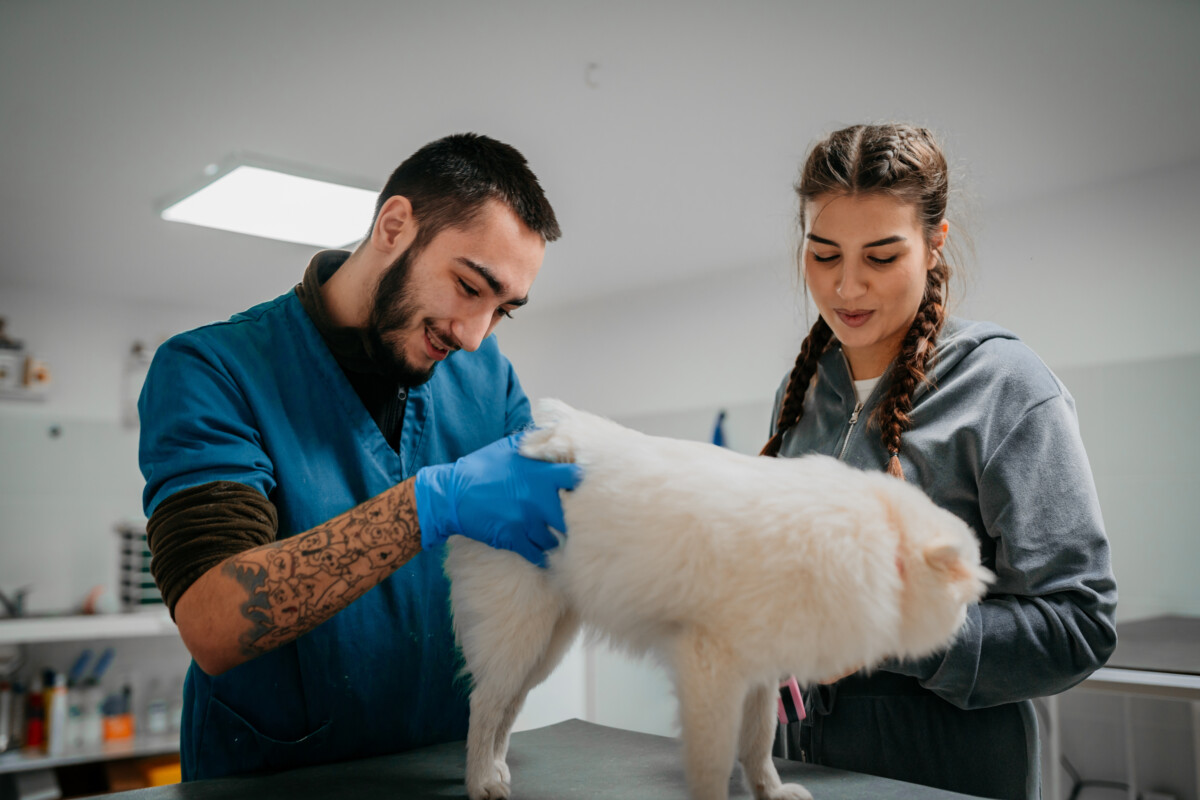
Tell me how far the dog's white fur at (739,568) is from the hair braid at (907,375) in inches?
11.2

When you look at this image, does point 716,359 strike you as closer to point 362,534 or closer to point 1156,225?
point 1156,225

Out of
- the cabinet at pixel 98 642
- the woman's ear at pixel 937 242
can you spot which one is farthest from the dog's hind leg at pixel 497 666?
the cabinet at pixel 98 642

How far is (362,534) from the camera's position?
1.08 meters

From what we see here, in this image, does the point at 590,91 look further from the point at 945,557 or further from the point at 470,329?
the point at 945,557

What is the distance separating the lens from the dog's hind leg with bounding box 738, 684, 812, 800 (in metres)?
1.08

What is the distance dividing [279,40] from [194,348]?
1.45 meters

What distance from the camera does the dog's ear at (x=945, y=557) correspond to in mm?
900

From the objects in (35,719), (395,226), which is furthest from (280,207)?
(35,719)

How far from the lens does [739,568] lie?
2.98 feet

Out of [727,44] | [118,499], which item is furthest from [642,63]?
[118,499]

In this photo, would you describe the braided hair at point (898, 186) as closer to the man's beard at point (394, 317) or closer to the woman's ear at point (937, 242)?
the woman's ear at point (937, 242)

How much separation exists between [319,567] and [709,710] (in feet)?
1.68

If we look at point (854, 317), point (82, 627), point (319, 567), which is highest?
point (854, 317)

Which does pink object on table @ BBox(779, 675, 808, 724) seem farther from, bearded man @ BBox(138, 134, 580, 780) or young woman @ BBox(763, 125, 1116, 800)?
bearded man @ BBox(138, 134, 580, 780)
